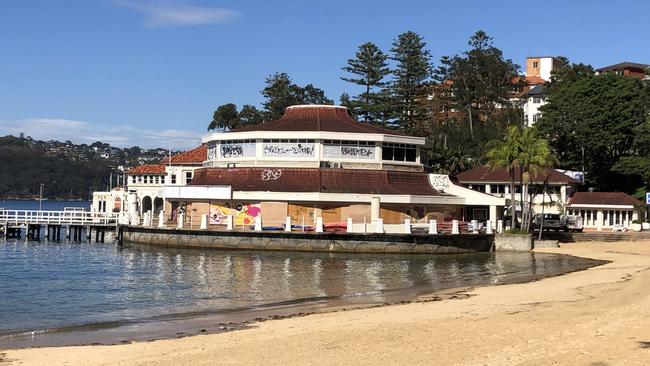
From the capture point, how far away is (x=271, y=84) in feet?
423

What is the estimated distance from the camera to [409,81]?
382 ft

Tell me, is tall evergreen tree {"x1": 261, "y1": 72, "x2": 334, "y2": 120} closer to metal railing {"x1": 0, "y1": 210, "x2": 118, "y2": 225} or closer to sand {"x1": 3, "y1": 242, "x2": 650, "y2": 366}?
metal railing {"x1": 0, "y1": 210, "x2": 118, "y2": 225}

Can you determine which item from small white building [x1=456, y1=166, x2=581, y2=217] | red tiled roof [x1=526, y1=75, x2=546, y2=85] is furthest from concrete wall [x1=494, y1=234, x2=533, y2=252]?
red tiled roof [x1=526, y1=75, x2=546, y2=85]

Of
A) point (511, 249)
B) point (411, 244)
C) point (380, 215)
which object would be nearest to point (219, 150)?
point (380, 215)

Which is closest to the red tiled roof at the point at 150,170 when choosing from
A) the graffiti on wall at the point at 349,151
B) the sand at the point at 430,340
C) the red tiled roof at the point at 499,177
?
the graffiti on wall at the point at 349,151

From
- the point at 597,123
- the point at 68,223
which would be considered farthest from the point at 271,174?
the point at 597,123

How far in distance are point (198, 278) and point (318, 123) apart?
1235 inches

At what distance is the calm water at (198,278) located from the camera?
29.6 m

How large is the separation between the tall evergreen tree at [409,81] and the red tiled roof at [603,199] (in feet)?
131

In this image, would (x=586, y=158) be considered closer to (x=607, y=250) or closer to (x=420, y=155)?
(x=420, y=155)

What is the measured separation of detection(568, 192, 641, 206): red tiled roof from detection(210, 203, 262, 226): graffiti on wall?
32.2 metres

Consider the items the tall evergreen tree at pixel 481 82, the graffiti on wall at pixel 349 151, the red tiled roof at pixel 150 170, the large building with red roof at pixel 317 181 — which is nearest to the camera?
the large building with red roof at pixel 317 181

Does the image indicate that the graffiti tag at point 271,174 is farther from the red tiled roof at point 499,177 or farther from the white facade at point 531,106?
the white facade at point 531,106

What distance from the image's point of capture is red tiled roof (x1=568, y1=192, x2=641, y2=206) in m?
72.8
